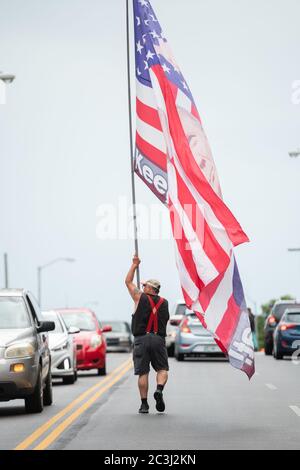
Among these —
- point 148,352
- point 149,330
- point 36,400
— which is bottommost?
point 36,400

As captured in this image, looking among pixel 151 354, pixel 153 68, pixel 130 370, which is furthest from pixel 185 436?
pixel 130 370

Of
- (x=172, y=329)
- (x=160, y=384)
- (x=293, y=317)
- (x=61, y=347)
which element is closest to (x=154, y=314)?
(x=160, y=384)

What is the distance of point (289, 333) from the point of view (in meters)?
35.1

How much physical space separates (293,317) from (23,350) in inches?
751

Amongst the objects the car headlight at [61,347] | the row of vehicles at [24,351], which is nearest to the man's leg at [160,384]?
the row of vehicles at [24,351]

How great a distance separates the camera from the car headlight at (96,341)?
28891 mm

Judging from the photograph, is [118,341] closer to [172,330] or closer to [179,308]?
[179,308]

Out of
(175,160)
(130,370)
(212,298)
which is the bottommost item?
(130,370)

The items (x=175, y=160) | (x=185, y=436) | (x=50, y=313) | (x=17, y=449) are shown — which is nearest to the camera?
(x=17, y=449)

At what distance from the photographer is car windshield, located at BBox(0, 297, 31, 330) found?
18.0m

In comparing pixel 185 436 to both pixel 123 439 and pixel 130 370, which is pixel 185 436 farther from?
pixel 130 370

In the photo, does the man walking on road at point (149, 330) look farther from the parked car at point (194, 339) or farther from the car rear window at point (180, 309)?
the car rear window at point (180, 309)

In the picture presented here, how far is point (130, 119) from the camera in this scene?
1720 cm
